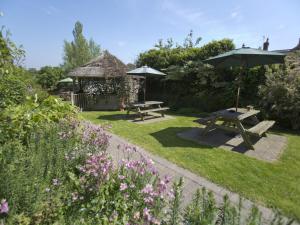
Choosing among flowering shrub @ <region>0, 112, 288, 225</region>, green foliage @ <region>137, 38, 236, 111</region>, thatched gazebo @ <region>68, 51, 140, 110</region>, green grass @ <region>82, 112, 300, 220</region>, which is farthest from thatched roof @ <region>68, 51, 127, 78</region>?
flowering shrub @ <region>0, 112, 288, 225</region>

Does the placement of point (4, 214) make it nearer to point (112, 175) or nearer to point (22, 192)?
point (22, 192)

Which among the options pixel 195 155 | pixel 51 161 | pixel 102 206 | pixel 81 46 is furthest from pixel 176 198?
pixel 81 46

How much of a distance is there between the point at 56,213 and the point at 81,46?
113 ft

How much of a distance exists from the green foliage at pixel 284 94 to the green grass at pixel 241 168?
1.67 metres

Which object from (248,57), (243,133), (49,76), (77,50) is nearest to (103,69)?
(248,57)

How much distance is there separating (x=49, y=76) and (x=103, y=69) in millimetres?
19142

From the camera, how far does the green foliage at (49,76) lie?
27.1 m

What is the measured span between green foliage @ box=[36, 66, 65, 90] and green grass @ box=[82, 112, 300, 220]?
2578 cm

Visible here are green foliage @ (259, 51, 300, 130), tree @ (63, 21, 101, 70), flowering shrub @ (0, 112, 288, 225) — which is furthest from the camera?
tree @ (63, 21, 101, 70)

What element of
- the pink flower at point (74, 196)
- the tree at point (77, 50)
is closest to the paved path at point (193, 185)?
the pink flower at point (74, 196)

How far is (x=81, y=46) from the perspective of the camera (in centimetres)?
3203

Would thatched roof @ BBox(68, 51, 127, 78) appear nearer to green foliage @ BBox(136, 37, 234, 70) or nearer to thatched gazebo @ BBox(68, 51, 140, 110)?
thatched gazebo @ BBox(68, 51, 140, 110)

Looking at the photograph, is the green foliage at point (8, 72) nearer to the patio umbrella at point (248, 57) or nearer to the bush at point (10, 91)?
the bush at point (10, 91)

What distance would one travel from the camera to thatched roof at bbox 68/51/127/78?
12.7 metres
